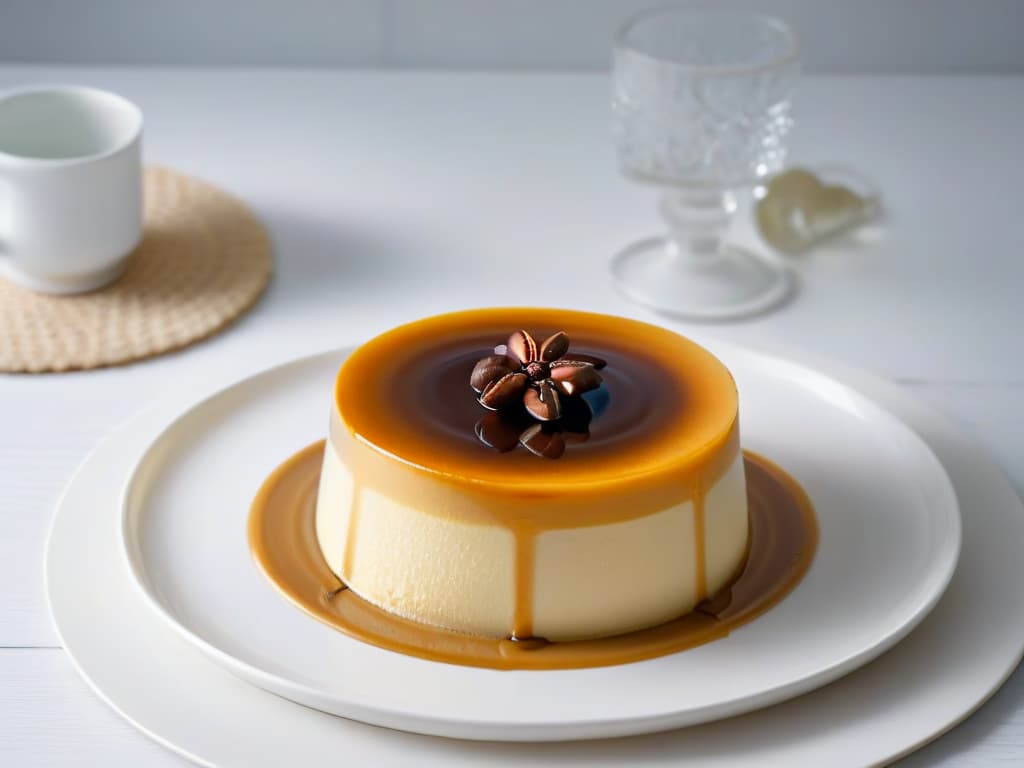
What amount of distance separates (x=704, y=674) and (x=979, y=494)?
335 mm

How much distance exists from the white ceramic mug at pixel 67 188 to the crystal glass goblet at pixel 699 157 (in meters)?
0.50

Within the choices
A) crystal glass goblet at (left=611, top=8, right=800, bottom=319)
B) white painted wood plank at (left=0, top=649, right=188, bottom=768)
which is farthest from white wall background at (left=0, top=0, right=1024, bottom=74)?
white painted wood plank at (left=0, top=649, right=188, bottom=768)

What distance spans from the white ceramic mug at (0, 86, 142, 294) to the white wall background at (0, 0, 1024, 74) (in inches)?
26.0

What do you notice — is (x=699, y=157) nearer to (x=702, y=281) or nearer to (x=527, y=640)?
(x=702, y=281)

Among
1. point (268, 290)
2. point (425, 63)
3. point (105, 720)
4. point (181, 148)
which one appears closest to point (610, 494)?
point (105, 720)

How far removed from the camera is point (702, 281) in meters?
1.47

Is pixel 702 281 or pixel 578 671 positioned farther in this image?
pixel 702 281

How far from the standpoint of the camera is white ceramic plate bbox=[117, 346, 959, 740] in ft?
2.65

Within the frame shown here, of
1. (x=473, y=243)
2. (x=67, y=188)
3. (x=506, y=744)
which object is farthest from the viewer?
(x=473, y=243)

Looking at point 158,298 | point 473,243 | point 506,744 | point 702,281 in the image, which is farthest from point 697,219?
point 506,744

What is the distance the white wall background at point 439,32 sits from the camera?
81.7 inches

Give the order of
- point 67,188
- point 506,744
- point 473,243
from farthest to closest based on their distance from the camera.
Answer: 1. point 473,243
2. point 67,188
3. point 506,744

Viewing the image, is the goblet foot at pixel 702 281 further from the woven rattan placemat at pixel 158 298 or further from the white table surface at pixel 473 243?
the woven rattan placemat at pixel 158 298

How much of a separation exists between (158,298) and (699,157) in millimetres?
562
